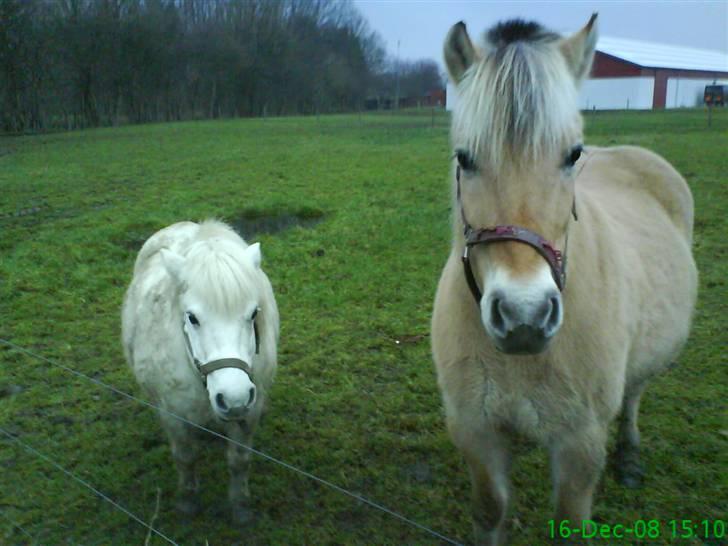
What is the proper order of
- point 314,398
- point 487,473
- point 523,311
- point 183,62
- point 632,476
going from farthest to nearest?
point 183,62
point 314,398
point 632,476
point 487,473
point 523,311

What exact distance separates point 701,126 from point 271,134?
636 inches

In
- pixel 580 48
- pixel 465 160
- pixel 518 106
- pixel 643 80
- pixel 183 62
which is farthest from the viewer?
pixel 643 80

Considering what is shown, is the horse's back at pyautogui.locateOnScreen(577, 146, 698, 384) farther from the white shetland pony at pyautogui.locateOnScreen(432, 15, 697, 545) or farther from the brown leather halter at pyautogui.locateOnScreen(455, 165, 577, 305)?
the brown leather halter at pyautogui.locateOnScreen(455, 165, 577, 305)

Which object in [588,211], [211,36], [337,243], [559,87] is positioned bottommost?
[337,243]

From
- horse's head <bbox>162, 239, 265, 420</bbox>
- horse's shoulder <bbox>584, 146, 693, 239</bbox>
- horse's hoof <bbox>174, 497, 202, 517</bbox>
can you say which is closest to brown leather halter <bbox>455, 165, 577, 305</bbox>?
horse's head <bbox>162, 239, 265, 420</bbox>

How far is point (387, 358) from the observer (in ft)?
14.7

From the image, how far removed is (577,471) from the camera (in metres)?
1.99

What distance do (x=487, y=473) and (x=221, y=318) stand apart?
4.08 ft

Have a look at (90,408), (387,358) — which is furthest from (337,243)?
(90,408)

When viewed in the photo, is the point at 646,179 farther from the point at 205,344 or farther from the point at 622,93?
the point at 622,93

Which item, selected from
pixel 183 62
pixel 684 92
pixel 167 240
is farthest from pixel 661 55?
pixel 167 240

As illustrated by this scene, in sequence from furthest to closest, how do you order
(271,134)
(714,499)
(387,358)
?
(271,134) → (387,358) → (714,499)

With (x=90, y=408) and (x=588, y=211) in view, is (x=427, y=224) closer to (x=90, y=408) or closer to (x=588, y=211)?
(x=90, y=408)

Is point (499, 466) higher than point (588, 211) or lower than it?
lower
